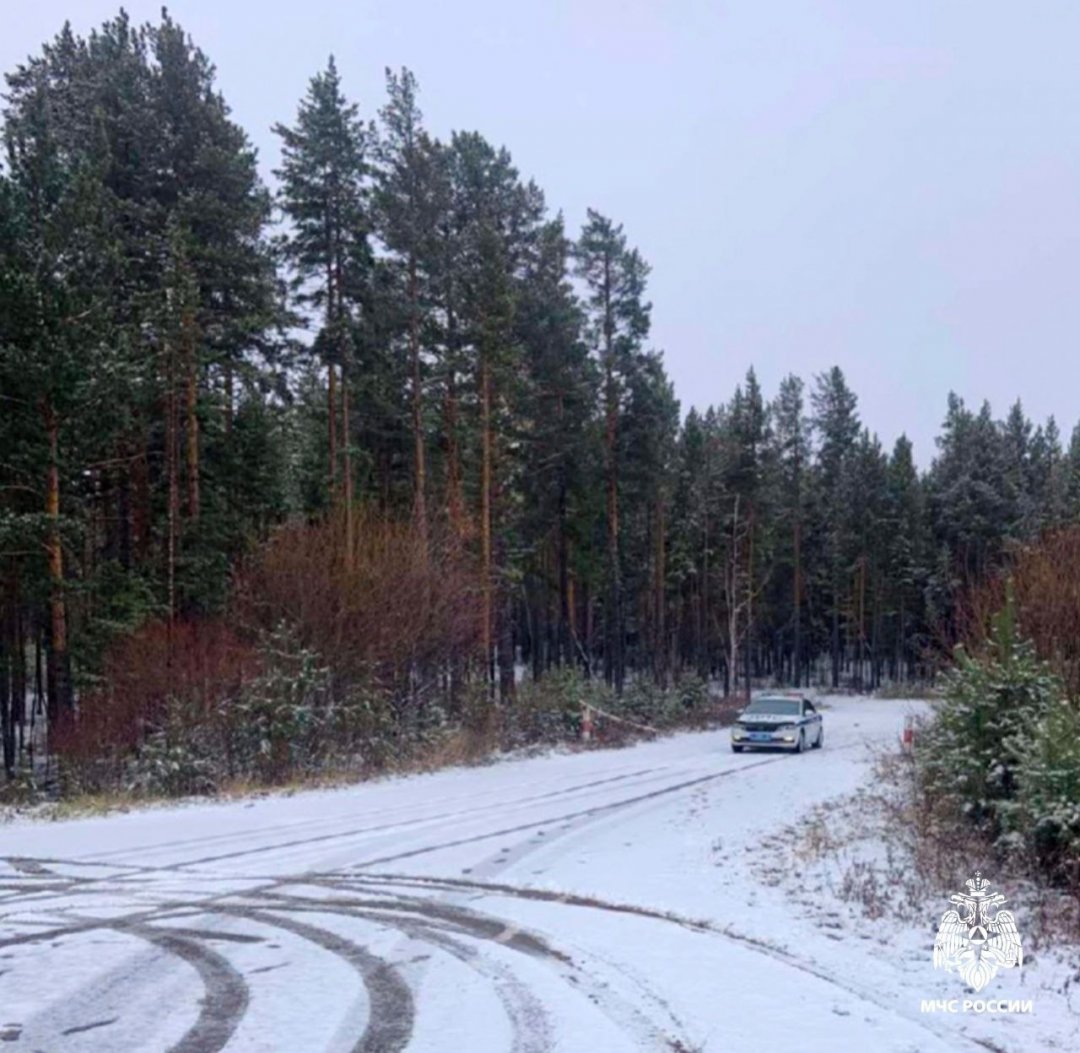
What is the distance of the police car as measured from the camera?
31.2 m

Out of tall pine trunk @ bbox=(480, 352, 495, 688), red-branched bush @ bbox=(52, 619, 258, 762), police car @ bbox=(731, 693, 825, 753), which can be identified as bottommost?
police car @ bbox=(731, 693, 825, 753)

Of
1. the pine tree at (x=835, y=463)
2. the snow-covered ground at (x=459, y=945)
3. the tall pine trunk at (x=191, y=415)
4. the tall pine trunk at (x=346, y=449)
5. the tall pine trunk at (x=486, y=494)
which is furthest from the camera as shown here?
the pine tree at (x=835, y=463)

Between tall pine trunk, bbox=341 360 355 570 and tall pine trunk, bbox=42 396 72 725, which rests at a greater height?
tall pine trunk, bbox=341 360 355 570

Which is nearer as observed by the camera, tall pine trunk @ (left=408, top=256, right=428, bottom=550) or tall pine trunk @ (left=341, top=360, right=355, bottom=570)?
tall pine trunk @ (left=341, top=360, right=355, bottom=570)

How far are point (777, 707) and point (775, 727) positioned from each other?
1209 millimetres

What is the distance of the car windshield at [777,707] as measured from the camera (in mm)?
32125

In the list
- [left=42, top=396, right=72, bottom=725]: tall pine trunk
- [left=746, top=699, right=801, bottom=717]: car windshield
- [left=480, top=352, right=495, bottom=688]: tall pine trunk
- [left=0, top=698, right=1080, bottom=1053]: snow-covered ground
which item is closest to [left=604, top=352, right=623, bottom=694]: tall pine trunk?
[left=480, top=352, right=495, bottom=688]: tall pine trunk

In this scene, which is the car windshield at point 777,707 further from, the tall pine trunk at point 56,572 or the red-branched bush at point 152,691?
the tall pine trunk at point 56,572

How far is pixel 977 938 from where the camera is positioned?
8930 mm

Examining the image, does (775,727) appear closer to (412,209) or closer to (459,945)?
(412,209)

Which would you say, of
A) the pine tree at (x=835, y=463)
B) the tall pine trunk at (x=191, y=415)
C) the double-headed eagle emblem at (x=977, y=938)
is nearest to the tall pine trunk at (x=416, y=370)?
the tall pine trunk at (x=191, y=415)

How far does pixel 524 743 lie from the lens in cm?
3033

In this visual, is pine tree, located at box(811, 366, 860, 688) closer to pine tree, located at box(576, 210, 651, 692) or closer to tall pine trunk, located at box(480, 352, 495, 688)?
pine tree, located at box(576, 210, 651, 692)

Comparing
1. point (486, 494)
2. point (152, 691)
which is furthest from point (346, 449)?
point (152, 691)
